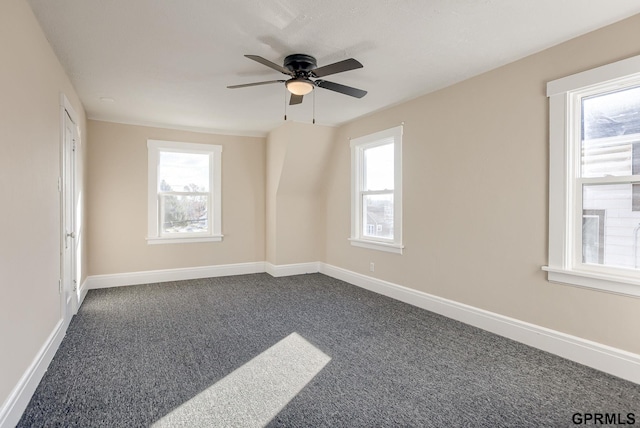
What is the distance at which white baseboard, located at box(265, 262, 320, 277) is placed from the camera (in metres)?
5.76

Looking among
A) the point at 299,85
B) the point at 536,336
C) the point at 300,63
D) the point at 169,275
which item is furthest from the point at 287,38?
the point at 169,275

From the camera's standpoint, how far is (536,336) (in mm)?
2896

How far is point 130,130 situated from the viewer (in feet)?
16.9

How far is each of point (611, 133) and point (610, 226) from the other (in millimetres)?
696

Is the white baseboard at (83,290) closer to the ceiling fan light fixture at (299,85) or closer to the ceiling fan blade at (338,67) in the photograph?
the ceiling fan light fixture at (299,85)

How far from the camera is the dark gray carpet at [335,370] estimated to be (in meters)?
2.00

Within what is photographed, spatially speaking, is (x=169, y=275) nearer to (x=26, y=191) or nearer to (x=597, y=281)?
(x=26, y=191)

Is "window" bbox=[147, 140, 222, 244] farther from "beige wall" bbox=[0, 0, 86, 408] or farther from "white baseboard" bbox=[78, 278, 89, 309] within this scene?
"beige wall" bbox=[0, 0, 86, 408]

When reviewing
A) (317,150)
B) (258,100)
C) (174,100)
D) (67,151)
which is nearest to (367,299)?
(317,150)

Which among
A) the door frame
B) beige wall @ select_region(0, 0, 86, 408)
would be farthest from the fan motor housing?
the door frame

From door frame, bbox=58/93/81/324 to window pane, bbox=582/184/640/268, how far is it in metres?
4.36

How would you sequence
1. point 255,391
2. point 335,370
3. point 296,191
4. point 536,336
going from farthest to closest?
1. point 296,191
2. point 536,336
3. point 335,370
4. point 255,391

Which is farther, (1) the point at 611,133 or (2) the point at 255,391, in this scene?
(1) the point at 611,133

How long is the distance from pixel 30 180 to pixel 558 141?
3865mm
